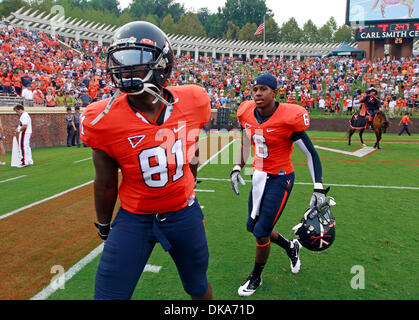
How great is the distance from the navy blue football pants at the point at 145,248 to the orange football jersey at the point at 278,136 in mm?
1433

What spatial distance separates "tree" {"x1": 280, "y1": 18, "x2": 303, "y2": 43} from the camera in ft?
289

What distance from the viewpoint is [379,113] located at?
1312 cm

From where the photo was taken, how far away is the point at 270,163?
3.56 metres

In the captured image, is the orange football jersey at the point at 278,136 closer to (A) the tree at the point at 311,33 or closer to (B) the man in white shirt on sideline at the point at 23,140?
(B) the man in white shirt on sideline at the point at 23,140

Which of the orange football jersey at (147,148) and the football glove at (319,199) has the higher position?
the orange football jersey at (147,148)

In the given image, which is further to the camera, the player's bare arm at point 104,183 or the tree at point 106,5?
the tree at point 106,5

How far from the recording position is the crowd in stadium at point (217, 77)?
56.4 feet

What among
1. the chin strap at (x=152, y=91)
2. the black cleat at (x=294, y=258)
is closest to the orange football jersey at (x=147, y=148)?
the chin strap at (x=152, y=91)

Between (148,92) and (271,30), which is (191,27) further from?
(148,92)

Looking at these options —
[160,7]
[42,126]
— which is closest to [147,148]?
[42,126]

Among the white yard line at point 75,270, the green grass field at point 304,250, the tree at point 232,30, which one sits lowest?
the green grass field at point 304,250

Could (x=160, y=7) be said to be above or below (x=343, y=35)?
above

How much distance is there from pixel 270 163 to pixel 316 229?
0.79 meters

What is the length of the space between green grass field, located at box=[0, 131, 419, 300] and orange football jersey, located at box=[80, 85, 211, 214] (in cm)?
140
